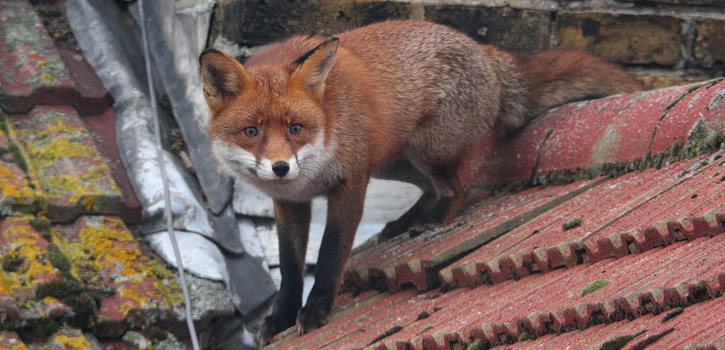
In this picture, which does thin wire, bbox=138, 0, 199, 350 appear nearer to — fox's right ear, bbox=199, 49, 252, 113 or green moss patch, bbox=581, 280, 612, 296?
fox's right ear, bbox=199, 49, 252, 113

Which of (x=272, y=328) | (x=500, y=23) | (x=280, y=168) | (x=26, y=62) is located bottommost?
(x=272, y=328)

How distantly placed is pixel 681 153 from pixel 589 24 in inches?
73.4

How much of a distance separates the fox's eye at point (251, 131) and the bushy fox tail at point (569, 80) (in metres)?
1.75

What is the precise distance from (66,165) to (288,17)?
1498mm

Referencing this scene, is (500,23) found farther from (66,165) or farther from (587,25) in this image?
(66,165)

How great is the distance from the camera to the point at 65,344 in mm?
3158

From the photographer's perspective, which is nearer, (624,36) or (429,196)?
(429,196)

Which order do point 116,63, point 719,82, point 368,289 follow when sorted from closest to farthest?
point 719,82 → point 368,289 → point 116,63

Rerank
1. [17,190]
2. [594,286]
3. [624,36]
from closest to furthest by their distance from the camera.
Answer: [594,286], [17,190], [624,36]

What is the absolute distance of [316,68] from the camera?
3.74 m

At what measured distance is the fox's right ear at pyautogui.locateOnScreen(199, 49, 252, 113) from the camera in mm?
3643

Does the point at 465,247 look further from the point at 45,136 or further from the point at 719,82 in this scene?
the point at 45,136

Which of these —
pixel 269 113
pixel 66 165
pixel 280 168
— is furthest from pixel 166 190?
pixel 280 168

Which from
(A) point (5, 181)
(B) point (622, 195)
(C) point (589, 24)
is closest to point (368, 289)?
(B) point (622, 195)
